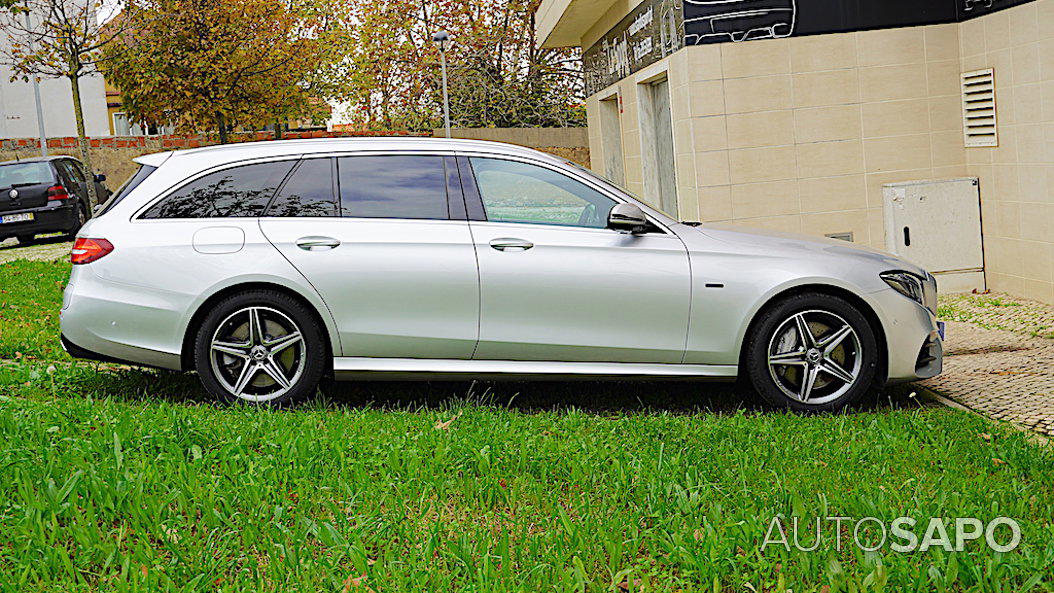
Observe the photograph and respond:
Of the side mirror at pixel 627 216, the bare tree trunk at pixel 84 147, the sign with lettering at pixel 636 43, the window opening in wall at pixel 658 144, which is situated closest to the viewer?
the side mirror at pixel 627 216

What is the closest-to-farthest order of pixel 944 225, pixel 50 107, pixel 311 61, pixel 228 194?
pixel 228 194, pixel 944 225, pixel 311 61, pixel 50 107

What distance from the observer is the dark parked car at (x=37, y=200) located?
21453 mm

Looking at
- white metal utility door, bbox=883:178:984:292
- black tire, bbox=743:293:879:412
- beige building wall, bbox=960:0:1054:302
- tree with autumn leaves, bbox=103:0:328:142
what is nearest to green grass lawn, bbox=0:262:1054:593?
black tire, bbox=743:293:879:412

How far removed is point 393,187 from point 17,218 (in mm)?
17132

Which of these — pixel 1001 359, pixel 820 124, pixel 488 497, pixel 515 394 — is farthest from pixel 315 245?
pixel 820 124

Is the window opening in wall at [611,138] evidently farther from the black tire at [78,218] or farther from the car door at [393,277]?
the car door at [393,277]

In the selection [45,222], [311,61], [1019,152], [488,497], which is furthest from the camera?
[311,61]

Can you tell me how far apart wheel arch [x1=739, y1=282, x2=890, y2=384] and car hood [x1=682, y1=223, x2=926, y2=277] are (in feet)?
0.67

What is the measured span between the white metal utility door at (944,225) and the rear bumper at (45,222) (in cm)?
1622

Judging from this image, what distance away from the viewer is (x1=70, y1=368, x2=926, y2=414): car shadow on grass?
22.1 feet

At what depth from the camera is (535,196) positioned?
675 centimetres

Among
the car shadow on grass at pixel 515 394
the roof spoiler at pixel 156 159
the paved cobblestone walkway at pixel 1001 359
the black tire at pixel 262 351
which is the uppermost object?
the roof spoiler at pixel 156 159

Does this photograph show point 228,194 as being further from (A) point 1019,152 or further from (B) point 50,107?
(B) point 50,107

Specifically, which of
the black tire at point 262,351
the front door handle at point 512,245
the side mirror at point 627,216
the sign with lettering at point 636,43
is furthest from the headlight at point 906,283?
the sign with lettering at point 636,43
